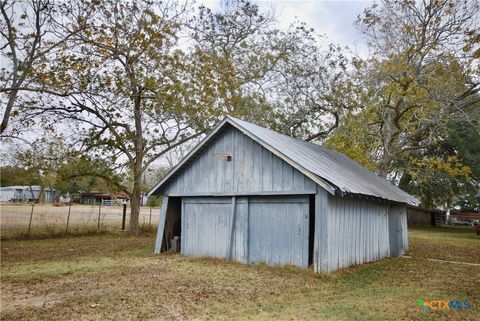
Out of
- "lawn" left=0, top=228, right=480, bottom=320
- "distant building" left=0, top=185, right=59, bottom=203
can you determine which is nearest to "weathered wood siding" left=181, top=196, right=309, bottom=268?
"lawn" left=0, top=228, right=480, bottom=320

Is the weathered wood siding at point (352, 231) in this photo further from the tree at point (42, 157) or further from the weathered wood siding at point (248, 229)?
the tree at point (42, 157)

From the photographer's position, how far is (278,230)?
12914 mm

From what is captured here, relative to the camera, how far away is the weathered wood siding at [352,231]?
1171 centimetres

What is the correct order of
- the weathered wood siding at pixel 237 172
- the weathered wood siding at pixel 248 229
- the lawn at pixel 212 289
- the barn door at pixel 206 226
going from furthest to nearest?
the barn door at pixel 206 226 < the weathered wood siding at pixel 237 172 < the weathered wood siding at pixel 248 229 < the lawn at pixel 212 289

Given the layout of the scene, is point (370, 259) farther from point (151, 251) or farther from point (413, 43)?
point (413, 43)

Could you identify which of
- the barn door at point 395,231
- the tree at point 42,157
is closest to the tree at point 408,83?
the barn door at point 395,231

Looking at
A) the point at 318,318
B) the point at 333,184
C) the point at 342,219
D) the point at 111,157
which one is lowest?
the point at 318,318

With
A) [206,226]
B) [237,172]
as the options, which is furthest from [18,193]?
[237,172]

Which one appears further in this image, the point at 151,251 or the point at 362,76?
the point at 362,76

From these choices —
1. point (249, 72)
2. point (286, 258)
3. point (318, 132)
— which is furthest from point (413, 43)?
point (286, 258)

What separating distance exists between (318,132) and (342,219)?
1750cm

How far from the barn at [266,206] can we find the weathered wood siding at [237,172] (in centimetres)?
3

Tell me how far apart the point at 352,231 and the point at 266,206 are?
296cm

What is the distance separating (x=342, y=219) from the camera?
41.6ft
